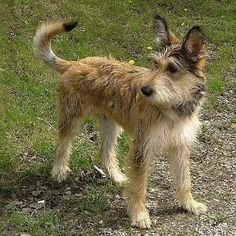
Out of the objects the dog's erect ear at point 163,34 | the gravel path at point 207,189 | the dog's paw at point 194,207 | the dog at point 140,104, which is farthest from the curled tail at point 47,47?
the dog's paw at point 194,207

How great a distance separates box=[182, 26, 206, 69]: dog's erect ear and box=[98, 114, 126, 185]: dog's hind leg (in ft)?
6.08

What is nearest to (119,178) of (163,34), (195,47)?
(163,34)

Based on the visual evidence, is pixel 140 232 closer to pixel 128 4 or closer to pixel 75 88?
pixel 75 88

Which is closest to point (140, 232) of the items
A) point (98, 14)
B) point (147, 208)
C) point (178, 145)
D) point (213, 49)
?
point (147, 208)

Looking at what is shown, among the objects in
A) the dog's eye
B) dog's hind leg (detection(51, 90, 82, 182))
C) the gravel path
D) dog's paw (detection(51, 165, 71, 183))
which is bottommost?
the gravel path

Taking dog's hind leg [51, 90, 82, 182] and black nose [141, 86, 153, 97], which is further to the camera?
dog's hind leg [51, 90, 82, 182]

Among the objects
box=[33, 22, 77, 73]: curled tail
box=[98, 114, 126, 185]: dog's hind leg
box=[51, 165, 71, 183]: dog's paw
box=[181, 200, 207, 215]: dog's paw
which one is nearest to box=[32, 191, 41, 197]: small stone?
box=[51, 165, 71, 183]: dog's paw

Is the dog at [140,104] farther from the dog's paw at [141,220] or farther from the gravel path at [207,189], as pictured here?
the gravel path at [207,189]

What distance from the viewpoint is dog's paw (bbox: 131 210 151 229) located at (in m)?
6.22

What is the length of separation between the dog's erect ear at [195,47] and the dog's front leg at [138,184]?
1.12 metres

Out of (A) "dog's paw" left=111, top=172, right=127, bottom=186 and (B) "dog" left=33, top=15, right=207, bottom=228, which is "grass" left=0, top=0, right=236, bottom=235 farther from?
(B) "dog" left=33, top=15, right=207, bottom=228

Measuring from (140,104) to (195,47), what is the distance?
0.97 metres

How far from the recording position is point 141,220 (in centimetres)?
623

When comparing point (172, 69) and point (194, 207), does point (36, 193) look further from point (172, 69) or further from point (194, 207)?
point (172, 69)
